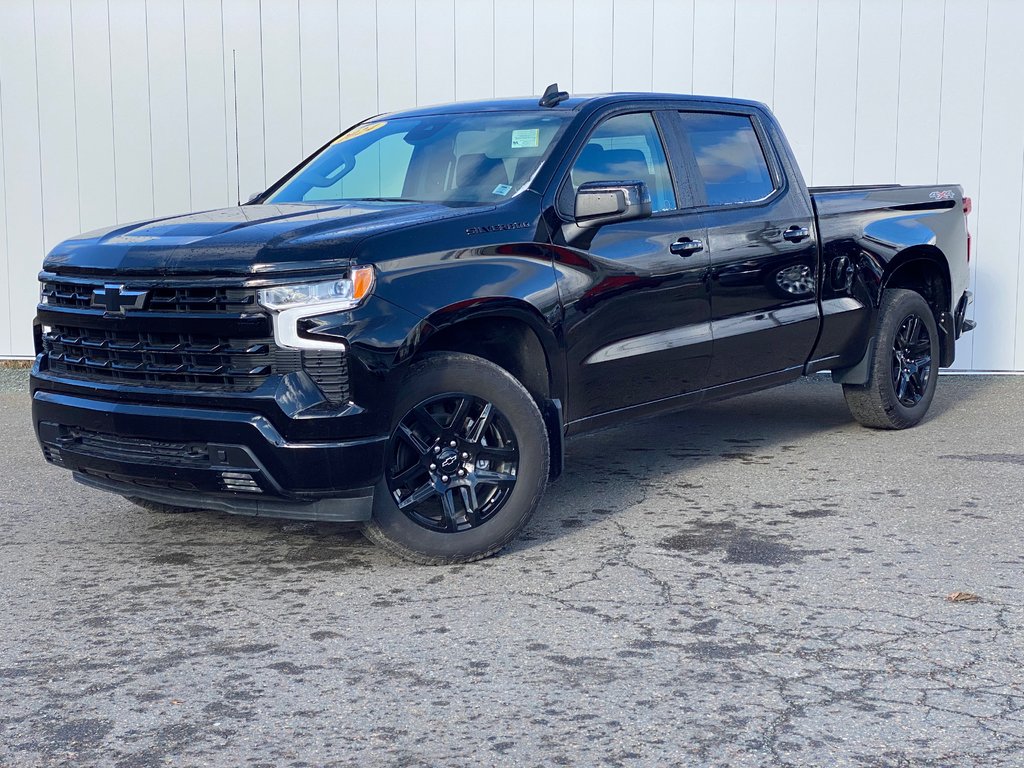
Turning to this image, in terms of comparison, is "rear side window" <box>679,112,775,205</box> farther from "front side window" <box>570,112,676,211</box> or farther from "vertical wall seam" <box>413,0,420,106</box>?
"vertical wall seam" <box>413,0,420,106</box>

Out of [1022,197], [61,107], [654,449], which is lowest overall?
[654,449]

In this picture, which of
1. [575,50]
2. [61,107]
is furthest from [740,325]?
[61,107]

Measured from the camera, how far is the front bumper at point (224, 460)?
14.6 ft

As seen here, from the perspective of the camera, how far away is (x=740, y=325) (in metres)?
6.14

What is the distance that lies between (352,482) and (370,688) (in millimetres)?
999

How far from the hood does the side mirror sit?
0.48 meters

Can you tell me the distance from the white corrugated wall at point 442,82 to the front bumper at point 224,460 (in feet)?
17.4

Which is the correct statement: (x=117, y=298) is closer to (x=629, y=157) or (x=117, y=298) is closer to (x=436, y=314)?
(x=436, y=314)

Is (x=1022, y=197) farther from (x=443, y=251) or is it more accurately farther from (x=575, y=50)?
(x=443, y=251)

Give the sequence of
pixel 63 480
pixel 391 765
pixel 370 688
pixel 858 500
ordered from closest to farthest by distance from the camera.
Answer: pixel 391 765 → pixel 370 688 → pixel 858 500 → pixel 63 480

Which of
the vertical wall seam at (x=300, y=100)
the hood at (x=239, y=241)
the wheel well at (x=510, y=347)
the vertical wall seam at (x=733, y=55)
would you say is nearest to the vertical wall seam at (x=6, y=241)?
the vertical wall seam at (x=300, y=100)

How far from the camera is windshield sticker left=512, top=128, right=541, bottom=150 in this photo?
558cm

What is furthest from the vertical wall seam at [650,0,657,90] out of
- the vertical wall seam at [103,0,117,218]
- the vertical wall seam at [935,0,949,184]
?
the vertical wall seam at [103,0,117,218]

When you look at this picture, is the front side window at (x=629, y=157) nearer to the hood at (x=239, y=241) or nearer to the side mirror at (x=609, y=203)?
the side mirror at (x=609, y=203)
